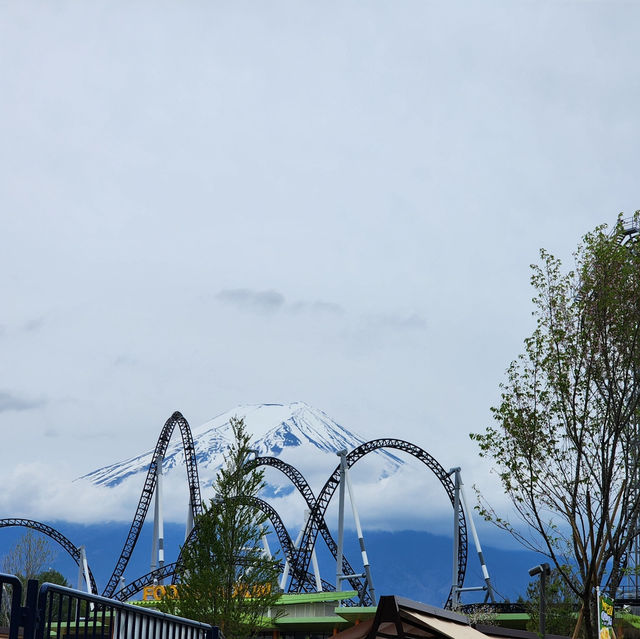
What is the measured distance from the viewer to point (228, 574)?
25.1 m

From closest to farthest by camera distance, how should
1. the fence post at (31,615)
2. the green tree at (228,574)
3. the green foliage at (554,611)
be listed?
the fence post at (31,615)
the green tree at (228,574)
the green foliage at (554,611)

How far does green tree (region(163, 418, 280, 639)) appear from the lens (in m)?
24.8

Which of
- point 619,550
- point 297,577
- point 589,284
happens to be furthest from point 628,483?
point 297,577

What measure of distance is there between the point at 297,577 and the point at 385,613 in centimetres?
3928

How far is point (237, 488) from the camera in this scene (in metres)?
26.5

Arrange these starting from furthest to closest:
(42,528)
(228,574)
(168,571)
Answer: (42,528), (168,571), (228,574)

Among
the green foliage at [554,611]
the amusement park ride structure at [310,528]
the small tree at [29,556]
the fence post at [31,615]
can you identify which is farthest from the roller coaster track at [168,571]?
the fence post at [31,615]

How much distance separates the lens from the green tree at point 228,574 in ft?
81.4

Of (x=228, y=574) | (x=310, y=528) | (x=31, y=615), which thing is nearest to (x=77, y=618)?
(x=31, y=615)

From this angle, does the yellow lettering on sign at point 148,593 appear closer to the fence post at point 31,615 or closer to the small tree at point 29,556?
the small tree at point 29,556

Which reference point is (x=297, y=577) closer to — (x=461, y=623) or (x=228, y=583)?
(x=228, y=583)

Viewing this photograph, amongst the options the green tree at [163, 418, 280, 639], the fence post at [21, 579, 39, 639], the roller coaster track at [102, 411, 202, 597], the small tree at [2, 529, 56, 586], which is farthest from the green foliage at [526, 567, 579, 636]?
the small tree at [2, 529, 56, 586]

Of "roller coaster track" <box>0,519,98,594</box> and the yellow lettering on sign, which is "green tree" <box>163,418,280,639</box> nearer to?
the yellow lettering on sign

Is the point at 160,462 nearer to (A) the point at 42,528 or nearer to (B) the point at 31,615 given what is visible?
(A) the point at 42,528
